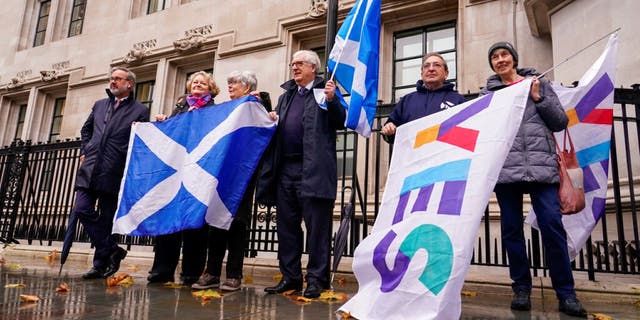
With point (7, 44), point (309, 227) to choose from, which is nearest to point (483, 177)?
point (309, 227)

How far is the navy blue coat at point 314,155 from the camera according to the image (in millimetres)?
3795

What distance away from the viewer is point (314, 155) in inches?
150

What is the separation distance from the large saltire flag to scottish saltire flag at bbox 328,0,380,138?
807 mm

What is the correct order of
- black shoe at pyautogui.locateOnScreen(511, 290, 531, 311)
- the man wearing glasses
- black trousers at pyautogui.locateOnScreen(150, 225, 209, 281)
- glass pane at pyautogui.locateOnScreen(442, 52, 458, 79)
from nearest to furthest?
1. black shoe at pyautogui.locateOnScreen(511, 290, 531, 311)
2. the man wearing glasses
3. black trousers at pyautogui.locateOnScreen(150, 225, 209, 281)
4. glass pane at pyautogui.locateOnScreen(442, 52, 458, 79)

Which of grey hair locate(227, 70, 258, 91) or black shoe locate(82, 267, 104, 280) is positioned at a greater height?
grey hair locate(227, 70, 258, 91)

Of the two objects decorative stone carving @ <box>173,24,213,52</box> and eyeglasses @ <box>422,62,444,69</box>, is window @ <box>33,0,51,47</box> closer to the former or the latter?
decorative stone carving @ <box>173,24,213,52</box>

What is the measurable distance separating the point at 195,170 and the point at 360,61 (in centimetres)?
179

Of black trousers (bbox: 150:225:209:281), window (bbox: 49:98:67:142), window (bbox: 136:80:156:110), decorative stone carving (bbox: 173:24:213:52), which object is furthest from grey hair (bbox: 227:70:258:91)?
window (bbox: 49:98:67:142)

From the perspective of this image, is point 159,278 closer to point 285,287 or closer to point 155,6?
point 285,287

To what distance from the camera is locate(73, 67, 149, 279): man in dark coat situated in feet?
15.5

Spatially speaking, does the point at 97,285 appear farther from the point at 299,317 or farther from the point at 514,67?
the point at 514,67

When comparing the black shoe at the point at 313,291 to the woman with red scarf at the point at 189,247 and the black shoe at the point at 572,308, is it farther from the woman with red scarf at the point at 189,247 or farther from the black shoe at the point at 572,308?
the black shoe at the point at 572,308

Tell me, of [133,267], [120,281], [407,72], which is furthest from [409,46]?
[120,281]

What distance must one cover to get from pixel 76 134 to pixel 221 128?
35.9 ft
